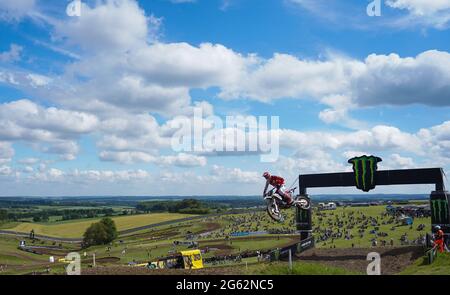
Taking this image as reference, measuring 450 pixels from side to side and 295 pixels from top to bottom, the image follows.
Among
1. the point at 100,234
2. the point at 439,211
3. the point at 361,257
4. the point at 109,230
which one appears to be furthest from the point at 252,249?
the point at 109,230

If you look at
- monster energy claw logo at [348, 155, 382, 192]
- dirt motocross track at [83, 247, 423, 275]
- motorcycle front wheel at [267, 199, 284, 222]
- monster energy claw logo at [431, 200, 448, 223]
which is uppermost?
monster energy claw logo at [348, 155, 382, 192]

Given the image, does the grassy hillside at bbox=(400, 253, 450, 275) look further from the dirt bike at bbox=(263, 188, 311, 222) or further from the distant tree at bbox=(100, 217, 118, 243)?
the distant tree at bbox=(100, 217, 118, 243)

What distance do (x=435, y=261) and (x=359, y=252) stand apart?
9.65m

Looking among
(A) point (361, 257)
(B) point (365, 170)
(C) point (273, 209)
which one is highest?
(B) point (365, 170)

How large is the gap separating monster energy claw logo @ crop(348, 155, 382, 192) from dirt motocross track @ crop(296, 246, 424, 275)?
4999mm

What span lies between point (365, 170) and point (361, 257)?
22.1 feet

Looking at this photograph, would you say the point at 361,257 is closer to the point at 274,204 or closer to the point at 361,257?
the point at 361,257

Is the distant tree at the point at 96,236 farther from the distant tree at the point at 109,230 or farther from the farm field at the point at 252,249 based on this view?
the farm field at the point at 252,249

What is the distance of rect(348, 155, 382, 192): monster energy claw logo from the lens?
33656mm

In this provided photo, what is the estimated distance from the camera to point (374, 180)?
111 ft

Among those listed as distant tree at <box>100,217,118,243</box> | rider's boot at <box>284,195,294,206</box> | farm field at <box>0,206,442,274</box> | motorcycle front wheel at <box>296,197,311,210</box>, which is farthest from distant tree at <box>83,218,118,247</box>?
rider's boot at <box>284,195,294,206</box>

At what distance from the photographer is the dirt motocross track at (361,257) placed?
27991 mm
